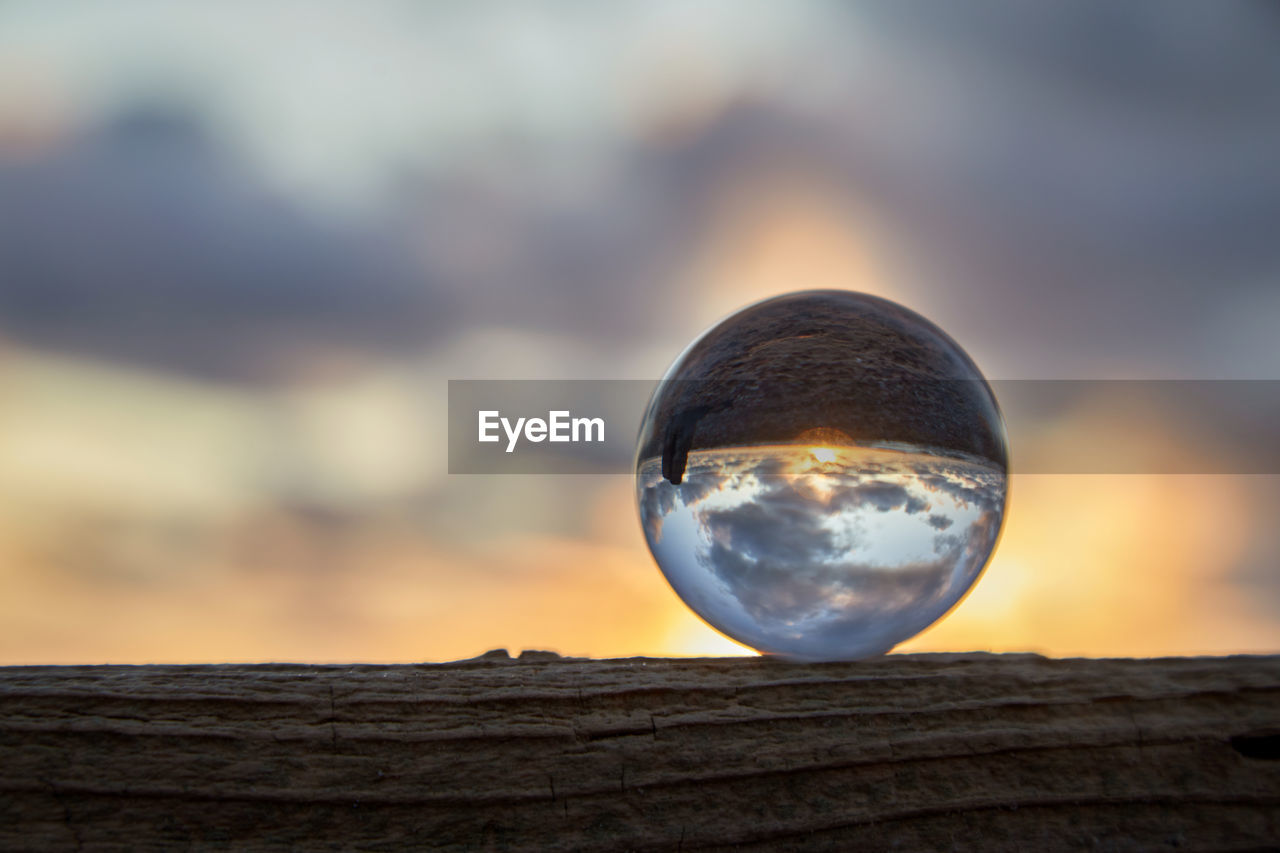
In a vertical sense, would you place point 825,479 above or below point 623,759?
above

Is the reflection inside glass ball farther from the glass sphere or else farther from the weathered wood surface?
the weathered wood surface

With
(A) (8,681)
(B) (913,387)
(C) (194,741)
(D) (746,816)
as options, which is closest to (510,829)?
(D) (746,816)

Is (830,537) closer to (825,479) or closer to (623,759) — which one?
(825,479)

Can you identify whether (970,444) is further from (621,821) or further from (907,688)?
(621,821)

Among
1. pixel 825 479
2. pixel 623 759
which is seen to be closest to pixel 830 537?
pixel 825 479

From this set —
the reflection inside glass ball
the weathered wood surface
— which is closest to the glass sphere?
the reflection inside glass ball
